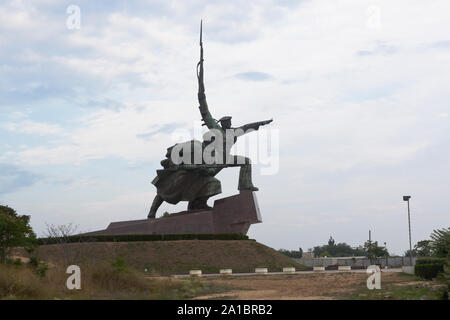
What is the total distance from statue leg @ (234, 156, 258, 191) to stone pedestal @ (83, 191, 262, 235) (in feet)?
1.51

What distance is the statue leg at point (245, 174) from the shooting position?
122ft

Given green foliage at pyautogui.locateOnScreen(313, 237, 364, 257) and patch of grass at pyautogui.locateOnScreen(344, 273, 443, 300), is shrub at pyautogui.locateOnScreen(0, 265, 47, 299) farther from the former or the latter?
green foliage at pyautogui.locateOnScreen(313, 237, 364, 257)

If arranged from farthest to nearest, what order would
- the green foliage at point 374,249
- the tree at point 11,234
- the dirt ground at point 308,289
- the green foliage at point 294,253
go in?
the green foliage at point 294,253 < the green foliage at point 374,249 < the tree at point 11,234 < the dirt ground at point 308,289

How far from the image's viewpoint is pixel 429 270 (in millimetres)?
22781

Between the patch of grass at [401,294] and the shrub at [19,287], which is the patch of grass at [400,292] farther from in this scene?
the shrub at [19,287]

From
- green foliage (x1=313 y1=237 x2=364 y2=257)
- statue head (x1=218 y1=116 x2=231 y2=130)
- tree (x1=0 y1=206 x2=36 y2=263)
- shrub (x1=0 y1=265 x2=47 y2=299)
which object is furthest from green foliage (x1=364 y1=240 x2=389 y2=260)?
green foliage (x1=313 y1=237 x2=364 y2=257)

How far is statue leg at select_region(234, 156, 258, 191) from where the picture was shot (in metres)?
37.3

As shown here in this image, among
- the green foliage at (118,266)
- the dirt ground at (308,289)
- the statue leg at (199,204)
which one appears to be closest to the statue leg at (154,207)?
the statue leg at (199,204)

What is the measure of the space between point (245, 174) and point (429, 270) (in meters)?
16.5

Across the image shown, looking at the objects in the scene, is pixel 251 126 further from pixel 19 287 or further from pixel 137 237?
pixel 19 287

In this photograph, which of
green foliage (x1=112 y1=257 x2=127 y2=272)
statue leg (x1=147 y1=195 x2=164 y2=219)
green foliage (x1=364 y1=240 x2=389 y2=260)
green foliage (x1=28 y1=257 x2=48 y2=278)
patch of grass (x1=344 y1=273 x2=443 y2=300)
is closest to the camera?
patch of grass (x1=344 y1=273 x2=443 y2=300)
